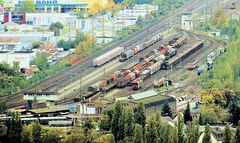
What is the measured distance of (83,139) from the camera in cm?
2039

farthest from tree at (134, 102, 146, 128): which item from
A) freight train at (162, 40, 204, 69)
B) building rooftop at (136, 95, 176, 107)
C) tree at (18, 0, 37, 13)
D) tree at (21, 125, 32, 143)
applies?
tree at (18, 0, 37, 13)

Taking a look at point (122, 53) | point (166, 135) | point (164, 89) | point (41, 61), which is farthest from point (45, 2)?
point (166, 135)

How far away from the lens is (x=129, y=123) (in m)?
20.8

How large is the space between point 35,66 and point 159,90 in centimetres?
500

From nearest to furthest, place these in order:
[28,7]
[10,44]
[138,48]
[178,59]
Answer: [178,59] < [138,48] < [10,44] < [28,7]

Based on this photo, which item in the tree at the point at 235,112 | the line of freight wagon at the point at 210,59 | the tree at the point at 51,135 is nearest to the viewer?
the tree at the point at 51,135

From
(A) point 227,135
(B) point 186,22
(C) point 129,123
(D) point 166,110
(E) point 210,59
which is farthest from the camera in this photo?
(B) point 186,22

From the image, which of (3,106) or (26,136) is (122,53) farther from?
(26,136)

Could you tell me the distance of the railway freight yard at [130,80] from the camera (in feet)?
80.0

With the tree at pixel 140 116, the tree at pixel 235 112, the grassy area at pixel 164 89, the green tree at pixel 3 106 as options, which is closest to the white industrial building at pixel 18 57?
the grassy area at pixel 164 89

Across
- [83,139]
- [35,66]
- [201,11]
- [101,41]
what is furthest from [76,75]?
[201,11]

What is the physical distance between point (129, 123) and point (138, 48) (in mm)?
12731

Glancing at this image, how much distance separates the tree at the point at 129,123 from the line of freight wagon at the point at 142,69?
5.52 meters

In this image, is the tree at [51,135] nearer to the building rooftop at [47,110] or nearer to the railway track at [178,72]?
the building rooftop at [47,110]
